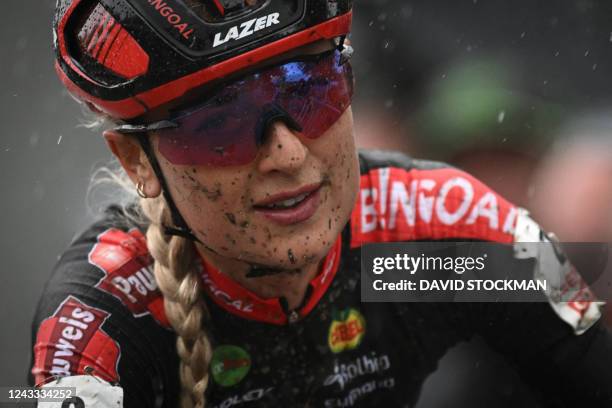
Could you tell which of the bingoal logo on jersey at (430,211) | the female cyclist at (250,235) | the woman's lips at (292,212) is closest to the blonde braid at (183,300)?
the female cyclist at (250,235)

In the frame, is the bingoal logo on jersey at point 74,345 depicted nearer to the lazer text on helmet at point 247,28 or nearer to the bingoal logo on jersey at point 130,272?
the bingoal logo on jersey at point 130,272

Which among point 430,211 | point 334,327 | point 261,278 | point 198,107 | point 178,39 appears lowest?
point 334,327

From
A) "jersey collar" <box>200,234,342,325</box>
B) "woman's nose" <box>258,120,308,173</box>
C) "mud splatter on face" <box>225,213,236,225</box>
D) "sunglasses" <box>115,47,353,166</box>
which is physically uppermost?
"sunglasses" <box>115,47,353,166</box>

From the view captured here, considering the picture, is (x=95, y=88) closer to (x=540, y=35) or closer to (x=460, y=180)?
(x=460, y=180)

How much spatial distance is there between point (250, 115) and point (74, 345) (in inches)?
28.8

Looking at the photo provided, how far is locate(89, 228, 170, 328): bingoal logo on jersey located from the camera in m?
1.93

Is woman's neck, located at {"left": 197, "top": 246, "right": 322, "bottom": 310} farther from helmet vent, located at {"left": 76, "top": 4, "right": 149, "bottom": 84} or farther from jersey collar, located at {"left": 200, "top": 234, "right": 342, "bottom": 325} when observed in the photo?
helmet vent, located at {"left": 76, "top": 4, "right": 149, "bottom": 84}

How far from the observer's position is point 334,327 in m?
2.12

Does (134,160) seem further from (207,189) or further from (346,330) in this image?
(346,330)

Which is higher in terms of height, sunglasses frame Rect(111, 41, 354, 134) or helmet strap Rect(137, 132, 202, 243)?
sunglasses frame Rect(111, 41, 354, 134)

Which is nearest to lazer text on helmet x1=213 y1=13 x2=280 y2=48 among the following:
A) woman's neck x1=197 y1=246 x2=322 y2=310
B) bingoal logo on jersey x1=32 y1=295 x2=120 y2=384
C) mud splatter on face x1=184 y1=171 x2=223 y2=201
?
mud splatter on face x1=184 y1=171 x2=223 y2=201

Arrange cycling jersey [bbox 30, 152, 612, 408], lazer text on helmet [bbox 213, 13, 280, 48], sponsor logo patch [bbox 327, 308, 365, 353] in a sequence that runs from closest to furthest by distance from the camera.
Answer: lazer text on helmet [bbox 213, 13, 280, 48] → cycling jersey [bbox 30, 152, 612, 408] → sponsor logo patch [bbox 327, 308, 365, 353]

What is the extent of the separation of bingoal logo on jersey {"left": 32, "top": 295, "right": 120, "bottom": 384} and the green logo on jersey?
0.94 ft

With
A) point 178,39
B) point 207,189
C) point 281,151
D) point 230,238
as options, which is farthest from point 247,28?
point 230,238
